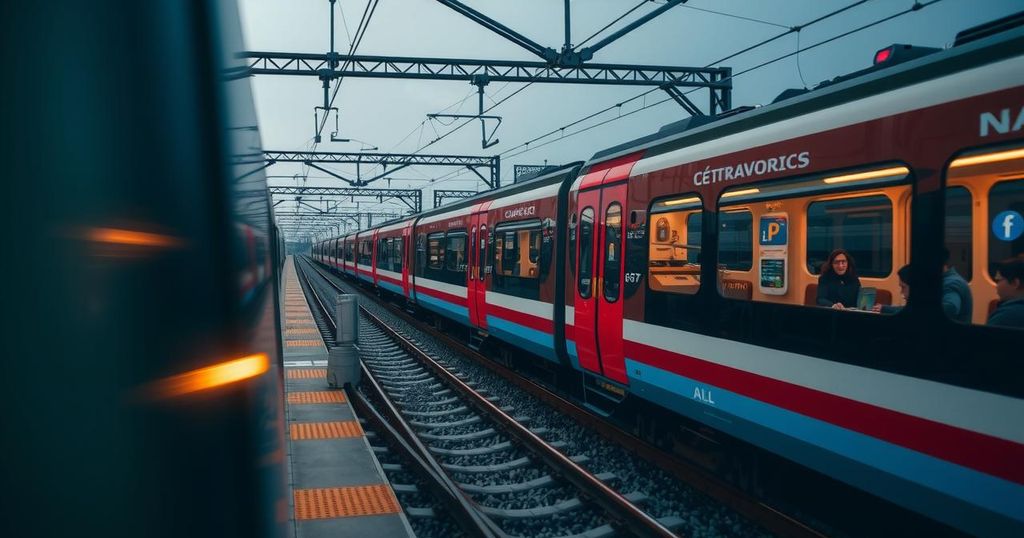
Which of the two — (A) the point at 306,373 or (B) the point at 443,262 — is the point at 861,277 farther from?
(B) the point at 443,262

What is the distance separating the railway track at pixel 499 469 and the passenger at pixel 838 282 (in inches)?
75.5

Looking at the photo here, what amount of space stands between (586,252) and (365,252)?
2262cm

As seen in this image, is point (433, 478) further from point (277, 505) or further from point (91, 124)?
point (91, 124)

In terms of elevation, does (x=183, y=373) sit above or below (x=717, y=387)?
above

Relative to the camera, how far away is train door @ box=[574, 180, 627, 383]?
7172 millimetres

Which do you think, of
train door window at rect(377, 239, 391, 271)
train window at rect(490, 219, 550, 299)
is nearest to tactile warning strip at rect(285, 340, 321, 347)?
train window at rect(490, 219, 550, 299)

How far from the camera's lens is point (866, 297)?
13.7 ft

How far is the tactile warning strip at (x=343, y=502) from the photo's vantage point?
498cm

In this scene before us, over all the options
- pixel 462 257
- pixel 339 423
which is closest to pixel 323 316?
pixel 462 257

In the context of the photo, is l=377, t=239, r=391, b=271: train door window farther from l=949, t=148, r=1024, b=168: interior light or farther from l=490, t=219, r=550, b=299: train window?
l=949, t=148, r=1024, b=168: interior light

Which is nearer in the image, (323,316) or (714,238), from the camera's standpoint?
(714,238)

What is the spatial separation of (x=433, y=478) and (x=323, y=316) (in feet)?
46.6

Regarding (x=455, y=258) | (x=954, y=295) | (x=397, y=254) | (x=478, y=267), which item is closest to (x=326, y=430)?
(x=478, y=267)

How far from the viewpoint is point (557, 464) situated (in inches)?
246
